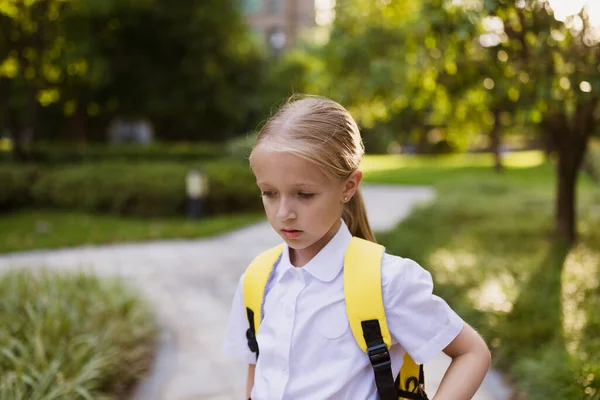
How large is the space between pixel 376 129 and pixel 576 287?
3.31 m

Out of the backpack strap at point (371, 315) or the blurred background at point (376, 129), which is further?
the blurred background at point (376, 129)

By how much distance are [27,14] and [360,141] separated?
591 inches

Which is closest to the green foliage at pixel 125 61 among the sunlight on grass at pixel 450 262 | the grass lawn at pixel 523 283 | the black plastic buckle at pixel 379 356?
the grass lawn at pixel 523 283

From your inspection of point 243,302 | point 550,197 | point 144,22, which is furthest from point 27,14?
point 243,302

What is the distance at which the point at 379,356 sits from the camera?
4.58ft

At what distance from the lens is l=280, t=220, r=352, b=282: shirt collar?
1.50m

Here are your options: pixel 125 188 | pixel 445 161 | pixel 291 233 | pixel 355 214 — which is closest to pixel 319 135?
Result: pixel 291 233

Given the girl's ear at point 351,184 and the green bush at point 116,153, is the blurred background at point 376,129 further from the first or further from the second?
the girl's ear at point 351,184

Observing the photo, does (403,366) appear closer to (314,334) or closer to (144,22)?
(314,334)

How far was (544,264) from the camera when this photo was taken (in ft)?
20.1

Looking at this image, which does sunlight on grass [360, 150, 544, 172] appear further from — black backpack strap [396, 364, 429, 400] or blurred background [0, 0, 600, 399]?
black backpack strap [396, 364, 429, 400]

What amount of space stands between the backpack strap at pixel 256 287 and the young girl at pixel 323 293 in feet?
0.14

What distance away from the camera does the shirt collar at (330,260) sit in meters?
1.50

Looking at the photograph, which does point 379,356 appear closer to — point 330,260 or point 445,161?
point 330,260
